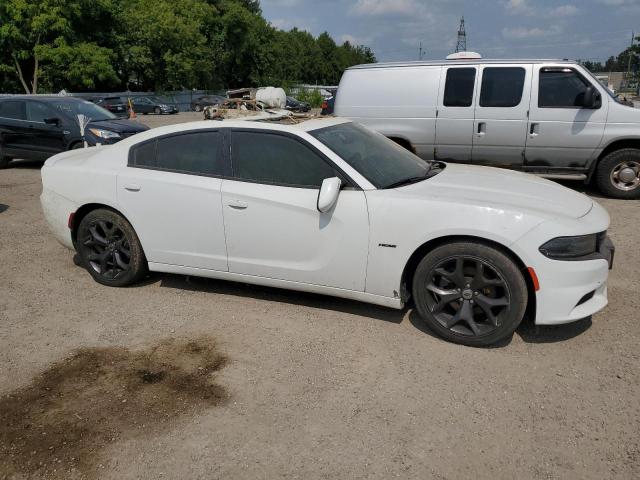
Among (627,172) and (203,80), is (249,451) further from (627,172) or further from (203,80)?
(203,80)

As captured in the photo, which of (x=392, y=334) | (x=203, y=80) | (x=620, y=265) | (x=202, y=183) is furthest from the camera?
(x=203, y=80)

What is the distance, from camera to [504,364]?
3.41m

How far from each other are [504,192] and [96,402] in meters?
2.98

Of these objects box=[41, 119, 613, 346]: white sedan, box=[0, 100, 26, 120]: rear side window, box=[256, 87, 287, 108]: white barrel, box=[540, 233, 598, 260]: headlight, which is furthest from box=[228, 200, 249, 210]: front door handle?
box=[0, 100, 26, 120]: rear side window

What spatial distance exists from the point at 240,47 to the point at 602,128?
64575 mm

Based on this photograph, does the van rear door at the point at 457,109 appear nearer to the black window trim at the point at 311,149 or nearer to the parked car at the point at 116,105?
the black window trim at the point at 311,149

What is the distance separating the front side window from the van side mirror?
5.36m

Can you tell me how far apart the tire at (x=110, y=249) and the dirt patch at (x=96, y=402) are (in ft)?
3.53

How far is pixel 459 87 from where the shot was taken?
805 cm

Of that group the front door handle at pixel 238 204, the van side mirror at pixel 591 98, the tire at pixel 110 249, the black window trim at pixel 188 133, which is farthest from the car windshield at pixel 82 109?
the van side mirror at pixel 591 98

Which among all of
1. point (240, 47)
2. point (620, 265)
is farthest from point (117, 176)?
point (240, 47)

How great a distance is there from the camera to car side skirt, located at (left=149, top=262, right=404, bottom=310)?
149 inches

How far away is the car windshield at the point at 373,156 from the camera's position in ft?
12.9

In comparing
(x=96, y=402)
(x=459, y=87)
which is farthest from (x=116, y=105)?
(x=96, y=402)
